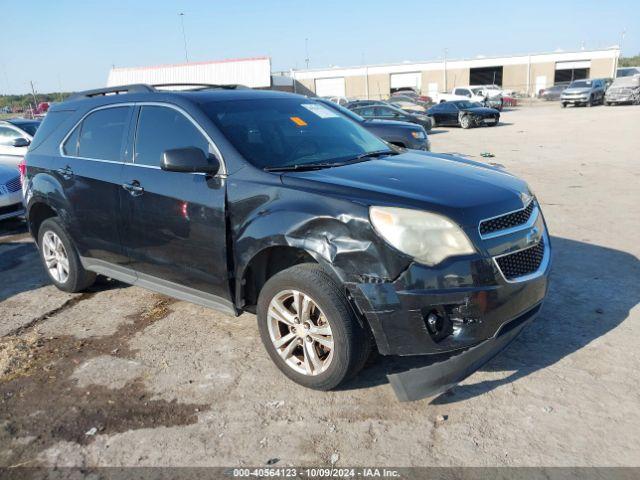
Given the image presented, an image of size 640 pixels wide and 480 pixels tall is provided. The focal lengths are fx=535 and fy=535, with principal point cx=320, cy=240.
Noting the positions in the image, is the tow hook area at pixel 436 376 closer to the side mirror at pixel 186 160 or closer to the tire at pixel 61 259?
the side mirror at pixel 186 160

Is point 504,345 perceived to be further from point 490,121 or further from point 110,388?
point 490,121

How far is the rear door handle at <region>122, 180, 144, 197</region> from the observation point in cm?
402

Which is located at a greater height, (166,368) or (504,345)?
(504,345)

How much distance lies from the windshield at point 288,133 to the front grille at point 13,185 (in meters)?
5.79

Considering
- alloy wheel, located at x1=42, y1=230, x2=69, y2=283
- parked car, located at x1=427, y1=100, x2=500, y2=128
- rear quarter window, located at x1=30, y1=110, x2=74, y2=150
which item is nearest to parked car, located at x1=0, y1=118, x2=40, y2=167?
rear quarter window, located at x1=30, y1=110, x2=74, y2=150

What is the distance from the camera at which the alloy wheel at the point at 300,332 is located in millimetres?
3205

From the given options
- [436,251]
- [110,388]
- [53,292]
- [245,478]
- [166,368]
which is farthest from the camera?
[53,292]

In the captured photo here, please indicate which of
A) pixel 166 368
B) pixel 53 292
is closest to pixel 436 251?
pixel 166 368

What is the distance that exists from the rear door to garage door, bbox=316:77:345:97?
6287 centimetres

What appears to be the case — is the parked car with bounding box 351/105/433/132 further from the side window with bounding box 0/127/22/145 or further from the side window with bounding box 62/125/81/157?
the side window with bounding box 62/125/81/157

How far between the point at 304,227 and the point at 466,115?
2315cm

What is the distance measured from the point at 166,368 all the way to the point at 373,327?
1666 mm

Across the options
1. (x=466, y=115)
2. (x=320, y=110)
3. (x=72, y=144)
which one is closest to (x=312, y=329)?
(x=320, y=110)

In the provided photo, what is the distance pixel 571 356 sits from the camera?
3.59m
